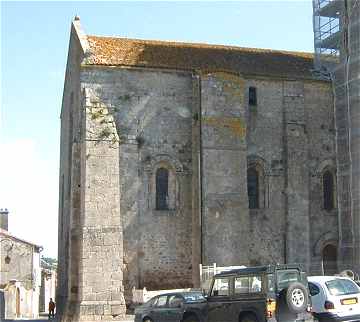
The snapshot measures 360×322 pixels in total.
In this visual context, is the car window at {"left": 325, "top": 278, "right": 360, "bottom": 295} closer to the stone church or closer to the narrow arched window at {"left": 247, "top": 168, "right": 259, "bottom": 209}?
the stone church

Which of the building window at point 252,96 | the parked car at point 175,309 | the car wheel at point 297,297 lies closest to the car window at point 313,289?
the car wheel at point 297,297

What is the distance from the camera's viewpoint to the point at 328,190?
2958cm

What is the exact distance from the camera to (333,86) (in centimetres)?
3022

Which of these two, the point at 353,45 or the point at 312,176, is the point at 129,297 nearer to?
the point at 312,176

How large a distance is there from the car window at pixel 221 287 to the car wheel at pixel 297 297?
1.77 meters

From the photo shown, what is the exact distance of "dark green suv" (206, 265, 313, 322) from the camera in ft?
47.5

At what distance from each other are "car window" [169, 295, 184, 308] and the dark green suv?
5.19ft

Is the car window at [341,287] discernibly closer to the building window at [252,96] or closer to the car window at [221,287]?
the car window at [221,287]

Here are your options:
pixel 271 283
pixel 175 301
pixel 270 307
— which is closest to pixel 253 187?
pixel 175 301

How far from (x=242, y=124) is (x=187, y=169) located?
3009mm

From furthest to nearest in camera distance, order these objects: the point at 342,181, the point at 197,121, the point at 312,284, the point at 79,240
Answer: the point at 342,181, the point at 197,121, the point at 79,240, the point at 312,284

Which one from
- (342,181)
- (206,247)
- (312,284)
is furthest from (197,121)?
(312,284)

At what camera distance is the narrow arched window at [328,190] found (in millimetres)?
29375

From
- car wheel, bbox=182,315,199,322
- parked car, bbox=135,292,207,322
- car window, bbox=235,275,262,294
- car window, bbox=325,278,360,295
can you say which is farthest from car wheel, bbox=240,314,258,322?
car window, bbox=325,278,360,295
